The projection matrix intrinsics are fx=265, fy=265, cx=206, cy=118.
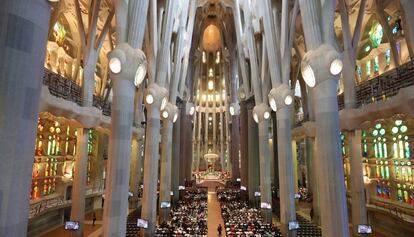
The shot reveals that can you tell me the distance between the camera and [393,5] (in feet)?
58.5

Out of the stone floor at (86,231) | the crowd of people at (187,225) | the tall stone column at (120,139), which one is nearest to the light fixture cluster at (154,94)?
the tall stone column at (120,139)

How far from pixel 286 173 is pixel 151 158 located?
8.34 metres

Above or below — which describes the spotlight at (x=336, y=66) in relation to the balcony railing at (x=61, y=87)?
below

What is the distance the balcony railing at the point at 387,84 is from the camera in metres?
11.8

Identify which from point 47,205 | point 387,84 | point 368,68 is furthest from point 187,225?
point 368,68

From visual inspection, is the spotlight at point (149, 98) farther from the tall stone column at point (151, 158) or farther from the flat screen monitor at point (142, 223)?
the flat screen monitor at point (142, 223)

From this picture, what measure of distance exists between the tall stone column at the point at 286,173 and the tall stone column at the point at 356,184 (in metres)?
3.17

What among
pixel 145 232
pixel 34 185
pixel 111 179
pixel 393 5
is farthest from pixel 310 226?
pixel 34 185

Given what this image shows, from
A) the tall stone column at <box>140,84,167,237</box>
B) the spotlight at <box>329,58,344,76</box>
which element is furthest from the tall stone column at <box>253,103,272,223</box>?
the spotlight at <box>329,58,344,76</box>

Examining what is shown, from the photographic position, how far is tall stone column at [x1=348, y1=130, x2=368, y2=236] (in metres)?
14.3

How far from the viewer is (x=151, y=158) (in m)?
16.8

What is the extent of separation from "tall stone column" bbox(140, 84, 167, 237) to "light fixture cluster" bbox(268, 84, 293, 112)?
6.73 m

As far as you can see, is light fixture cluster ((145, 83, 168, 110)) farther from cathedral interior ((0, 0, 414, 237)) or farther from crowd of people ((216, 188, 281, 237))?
crowd of people ((216, 188, 281, 237))

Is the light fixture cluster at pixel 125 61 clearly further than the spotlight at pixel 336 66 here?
Yes
